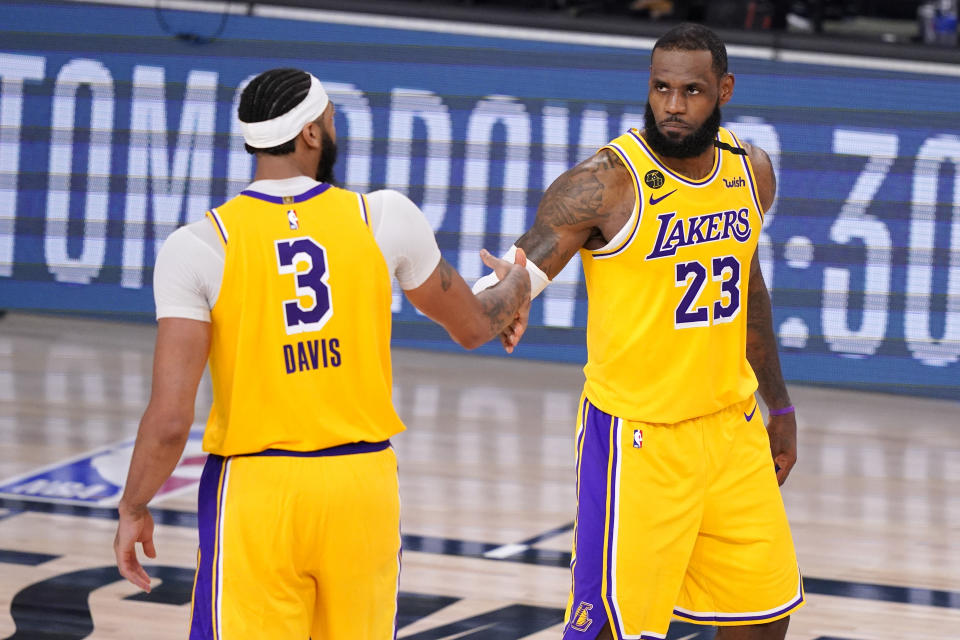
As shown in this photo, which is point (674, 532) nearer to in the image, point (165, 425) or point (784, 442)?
point (784, 442)

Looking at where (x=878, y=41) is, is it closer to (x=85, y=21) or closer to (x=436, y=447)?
(x=436, y=447)

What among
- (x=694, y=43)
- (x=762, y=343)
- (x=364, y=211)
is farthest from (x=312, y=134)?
(x=762, y=343)

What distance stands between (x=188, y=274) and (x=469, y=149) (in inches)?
226

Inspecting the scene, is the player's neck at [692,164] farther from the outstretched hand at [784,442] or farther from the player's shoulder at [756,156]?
the outstretched hand at [784,442]

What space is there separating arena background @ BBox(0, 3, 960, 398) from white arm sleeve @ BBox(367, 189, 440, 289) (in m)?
5.19

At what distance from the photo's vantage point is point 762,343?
428 centimetres

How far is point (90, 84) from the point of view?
9.17m

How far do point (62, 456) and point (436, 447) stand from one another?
5.70 feet

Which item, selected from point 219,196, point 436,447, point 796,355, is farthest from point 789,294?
point 219,196

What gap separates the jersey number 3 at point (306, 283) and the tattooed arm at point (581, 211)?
87cm

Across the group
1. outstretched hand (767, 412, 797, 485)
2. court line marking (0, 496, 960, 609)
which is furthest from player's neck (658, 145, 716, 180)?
court line marking (0, 496, 960, 609)

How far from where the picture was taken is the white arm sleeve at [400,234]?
10.6 ft

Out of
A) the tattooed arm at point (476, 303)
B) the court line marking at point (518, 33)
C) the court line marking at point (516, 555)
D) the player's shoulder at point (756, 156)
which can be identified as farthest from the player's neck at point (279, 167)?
the court line marking at point (518, 33)

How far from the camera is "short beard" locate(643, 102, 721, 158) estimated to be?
3.87m
